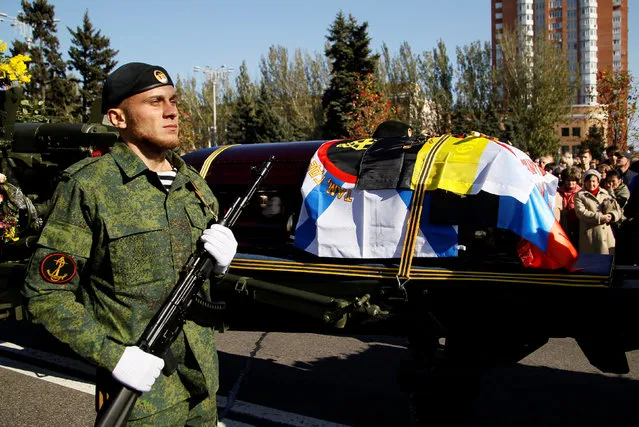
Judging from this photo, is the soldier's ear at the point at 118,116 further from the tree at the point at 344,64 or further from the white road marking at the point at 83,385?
the tree at the point at 344,64

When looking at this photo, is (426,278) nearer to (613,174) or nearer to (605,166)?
(613,174)

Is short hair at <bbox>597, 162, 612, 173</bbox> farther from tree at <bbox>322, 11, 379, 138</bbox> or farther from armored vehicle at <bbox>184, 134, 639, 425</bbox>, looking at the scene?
tree at <bbox>322, 11, 379, 138</bbox>

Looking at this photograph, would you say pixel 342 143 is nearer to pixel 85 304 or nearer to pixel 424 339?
pixel 424 339

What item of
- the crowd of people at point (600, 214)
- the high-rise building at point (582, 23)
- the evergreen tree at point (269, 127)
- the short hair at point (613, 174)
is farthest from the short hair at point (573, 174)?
the high-rise building at point (582, 23)

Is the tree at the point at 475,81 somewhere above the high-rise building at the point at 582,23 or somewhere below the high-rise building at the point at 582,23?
below

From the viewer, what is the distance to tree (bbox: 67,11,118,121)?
36.7 meters

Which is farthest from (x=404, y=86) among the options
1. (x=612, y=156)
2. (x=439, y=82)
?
(x=612, y=156)

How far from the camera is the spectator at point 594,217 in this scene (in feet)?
23.2

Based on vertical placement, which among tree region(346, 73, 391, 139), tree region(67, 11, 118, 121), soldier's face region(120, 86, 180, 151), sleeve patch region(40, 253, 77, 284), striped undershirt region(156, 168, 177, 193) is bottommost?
sleeve patch region(40, 253, 77, 284)

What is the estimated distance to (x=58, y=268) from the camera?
2.03 meters

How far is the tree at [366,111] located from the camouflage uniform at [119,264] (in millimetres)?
24031

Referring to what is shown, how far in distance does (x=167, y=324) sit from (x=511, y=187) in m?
2.39

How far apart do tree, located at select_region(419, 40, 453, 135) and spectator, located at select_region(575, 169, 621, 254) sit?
34.2 metres

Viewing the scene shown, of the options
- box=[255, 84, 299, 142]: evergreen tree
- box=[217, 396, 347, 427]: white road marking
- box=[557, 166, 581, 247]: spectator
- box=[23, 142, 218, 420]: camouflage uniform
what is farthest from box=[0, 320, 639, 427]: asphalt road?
box=[255, 84, 299, 142]: evergreen tree
